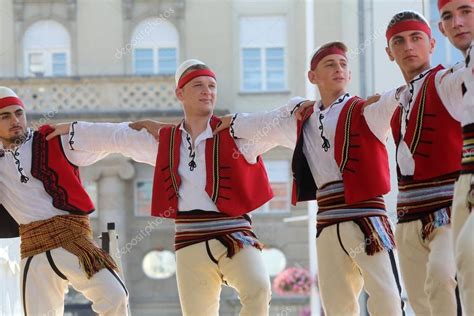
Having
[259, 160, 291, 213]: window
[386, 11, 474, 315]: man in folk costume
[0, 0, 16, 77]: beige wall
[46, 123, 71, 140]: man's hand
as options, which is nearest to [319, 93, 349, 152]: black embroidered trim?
[386, 11, 474, 315]: man in folk costume

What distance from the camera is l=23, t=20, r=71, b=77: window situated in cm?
1794

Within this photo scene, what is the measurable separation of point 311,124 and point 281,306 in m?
12.3

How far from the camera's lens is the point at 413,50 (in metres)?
4.64

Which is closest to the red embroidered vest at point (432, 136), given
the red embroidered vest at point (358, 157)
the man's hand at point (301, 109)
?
the red embroidered vest at point (358, 157)

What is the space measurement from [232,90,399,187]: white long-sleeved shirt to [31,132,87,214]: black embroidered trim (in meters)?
0.86

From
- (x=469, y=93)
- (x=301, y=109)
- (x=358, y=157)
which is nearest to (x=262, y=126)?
(x=301, y=109)

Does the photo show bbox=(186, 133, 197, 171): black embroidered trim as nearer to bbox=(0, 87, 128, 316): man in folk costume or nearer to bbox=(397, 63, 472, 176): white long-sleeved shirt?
bbox=(0, 87, 128, 316): man in folk costume

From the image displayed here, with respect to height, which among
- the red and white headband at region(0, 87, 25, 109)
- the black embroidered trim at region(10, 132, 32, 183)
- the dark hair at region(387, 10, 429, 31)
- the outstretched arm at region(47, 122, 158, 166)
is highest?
the dark hair at region(387, 10, 429, 31)

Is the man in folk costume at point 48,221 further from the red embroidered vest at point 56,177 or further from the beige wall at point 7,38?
the beige wall at point 7,38

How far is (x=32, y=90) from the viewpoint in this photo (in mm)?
17516

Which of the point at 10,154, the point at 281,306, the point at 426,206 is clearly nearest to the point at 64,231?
the point at 10,154

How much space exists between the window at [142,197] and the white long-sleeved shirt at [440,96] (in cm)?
1353

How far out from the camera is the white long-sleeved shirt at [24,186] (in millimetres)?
5277

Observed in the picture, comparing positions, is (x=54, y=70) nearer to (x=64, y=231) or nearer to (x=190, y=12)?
(x=190, y=12)
